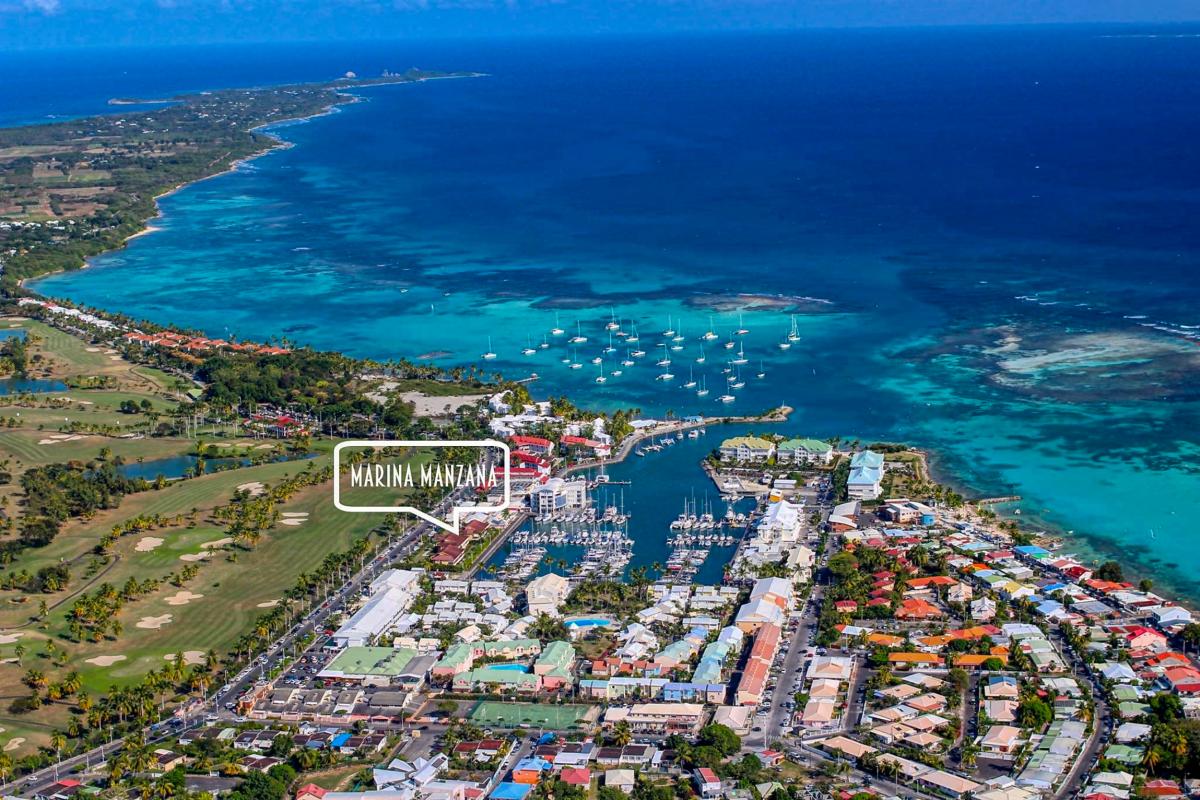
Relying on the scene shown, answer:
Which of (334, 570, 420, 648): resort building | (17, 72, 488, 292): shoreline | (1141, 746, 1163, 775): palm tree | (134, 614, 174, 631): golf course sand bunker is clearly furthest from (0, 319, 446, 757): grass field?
(17, 72, 488, 292): shoreline

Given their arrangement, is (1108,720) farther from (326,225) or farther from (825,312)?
(326,225)

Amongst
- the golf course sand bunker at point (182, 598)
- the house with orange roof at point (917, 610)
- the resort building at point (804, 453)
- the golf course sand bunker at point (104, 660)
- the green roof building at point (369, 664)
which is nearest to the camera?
the green roof building at point (369, 664)

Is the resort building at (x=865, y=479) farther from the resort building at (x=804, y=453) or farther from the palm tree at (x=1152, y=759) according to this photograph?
the palm tree at (x=1152, y=759)

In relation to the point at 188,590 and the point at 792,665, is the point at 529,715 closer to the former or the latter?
the point at 792,665

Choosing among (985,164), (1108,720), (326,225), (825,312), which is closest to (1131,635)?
(1108,720)

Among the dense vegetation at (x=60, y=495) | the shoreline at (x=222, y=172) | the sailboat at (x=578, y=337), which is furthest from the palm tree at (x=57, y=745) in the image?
the shoreline at (x=222, y=172)

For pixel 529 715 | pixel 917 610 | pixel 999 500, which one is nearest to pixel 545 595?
pixel 529 715
